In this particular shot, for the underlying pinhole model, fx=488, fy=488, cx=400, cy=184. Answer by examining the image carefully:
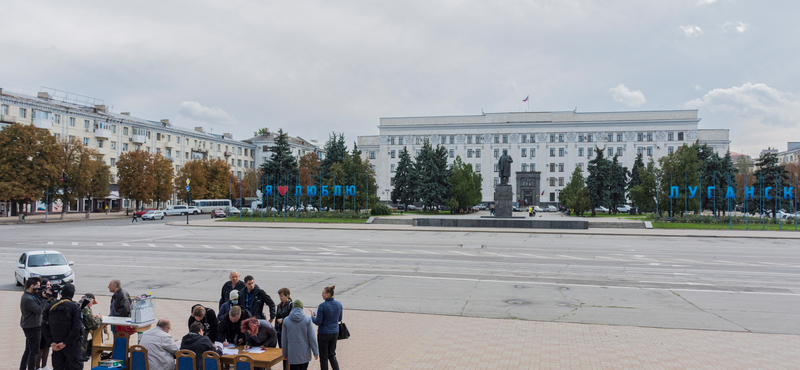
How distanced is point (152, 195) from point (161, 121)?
26.0 metres

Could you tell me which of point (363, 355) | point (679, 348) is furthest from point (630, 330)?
point (363, 355)

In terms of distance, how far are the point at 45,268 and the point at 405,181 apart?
63.2m

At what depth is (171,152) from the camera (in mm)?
87250

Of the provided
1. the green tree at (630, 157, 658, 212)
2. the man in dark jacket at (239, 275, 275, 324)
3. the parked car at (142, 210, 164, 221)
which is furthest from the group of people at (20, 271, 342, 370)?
the parked car at (142, 210, 164, 221)

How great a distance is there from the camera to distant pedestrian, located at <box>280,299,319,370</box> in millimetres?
6438

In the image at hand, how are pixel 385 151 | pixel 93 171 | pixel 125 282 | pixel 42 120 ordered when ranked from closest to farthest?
pixel 125 282 < pixel 93 171 < pixel 42 120 < pixel 385 151

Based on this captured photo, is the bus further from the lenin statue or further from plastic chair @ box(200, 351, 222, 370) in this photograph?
plastic chair @ box(200, 351, 222, 370)

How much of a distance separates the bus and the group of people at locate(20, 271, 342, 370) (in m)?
69.7

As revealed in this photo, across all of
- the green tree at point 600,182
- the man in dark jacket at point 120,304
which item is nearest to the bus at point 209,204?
the green tree at point 600,182

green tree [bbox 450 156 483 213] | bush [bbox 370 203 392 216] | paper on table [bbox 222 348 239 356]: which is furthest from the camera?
green tree [bbox 450 156 483 213]

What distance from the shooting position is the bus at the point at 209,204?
7469cm

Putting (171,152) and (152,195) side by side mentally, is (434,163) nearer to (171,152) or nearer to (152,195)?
(152,195)

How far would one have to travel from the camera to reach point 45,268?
13.6 meters

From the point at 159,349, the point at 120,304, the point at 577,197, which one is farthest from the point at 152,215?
the point at 159,349
